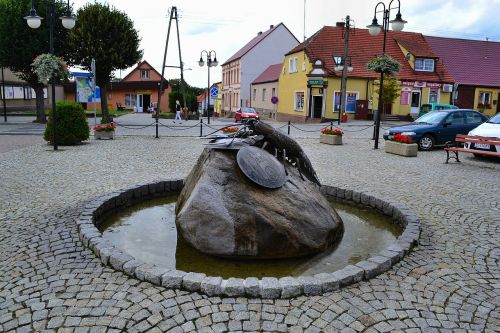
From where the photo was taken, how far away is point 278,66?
49031 mm

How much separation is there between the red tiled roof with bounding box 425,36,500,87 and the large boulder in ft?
132

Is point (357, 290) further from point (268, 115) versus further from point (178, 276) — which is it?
point (268, 115)

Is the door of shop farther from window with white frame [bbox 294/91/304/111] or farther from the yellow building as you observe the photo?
window with white frame [bbox 294/91/304/111]

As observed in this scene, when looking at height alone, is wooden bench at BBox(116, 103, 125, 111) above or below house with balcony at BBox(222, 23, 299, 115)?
below

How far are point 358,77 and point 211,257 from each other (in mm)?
33803

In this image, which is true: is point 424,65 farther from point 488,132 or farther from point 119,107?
point 119,107

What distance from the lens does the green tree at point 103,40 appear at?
28328mm

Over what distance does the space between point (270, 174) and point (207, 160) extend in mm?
895

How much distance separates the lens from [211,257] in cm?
521

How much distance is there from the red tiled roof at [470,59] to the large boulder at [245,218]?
40204mm

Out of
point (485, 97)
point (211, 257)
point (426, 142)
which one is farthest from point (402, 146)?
point (485, 97)

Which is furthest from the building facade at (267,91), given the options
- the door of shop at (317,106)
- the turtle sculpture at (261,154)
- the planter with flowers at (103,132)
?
the turtle sculpture at (261,154)

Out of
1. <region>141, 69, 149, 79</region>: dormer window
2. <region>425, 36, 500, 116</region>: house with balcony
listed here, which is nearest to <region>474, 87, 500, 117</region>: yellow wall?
<region>425, 36, 500, 116</region>: house with balcony

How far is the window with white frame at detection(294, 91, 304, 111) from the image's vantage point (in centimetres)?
3878
